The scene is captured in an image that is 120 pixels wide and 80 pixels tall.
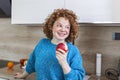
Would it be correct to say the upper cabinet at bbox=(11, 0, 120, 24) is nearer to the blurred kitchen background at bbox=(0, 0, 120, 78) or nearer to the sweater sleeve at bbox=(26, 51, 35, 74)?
the blurred kitchen background at bbox=(0, 0, 120, 78)

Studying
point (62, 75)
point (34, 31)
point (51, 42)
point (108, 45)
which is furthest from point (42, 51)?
point (34, 31)

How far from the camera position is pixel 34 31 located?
6.68ft

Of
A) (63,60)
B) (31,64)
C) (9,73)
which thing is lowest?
(9,73)

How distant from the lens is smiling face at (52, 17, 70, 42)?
1.09 m

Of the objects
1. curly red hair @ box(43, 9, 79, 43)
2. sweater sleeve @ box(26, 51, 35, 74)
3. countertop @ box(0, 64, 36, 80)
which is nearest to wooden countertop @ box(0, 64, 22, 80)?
countertop @ box(0, 64, 36, 80)

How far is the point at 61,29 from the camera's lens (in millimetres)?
1082

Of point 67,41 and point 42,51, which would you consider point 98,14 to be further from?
point 42,51

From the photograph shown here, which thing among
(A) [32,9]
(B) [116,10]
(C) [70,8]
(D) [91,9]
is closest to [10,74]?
(A) [32,9]

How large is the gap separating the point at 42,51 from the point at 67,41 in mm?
159

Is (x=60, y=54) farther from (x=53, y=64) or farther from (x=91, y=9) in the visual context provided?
(x=91, y=9)

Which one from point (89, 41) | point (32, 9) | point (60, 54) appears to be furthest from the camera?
point (89, 41)

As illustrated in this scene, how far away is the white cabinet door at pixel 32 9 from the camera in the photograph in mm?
1508

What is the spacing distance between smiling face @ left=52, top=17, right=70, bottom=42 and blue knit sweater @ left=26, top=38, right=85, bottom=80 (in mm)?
58

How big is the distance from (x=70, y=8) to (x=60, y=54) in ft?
1.79
